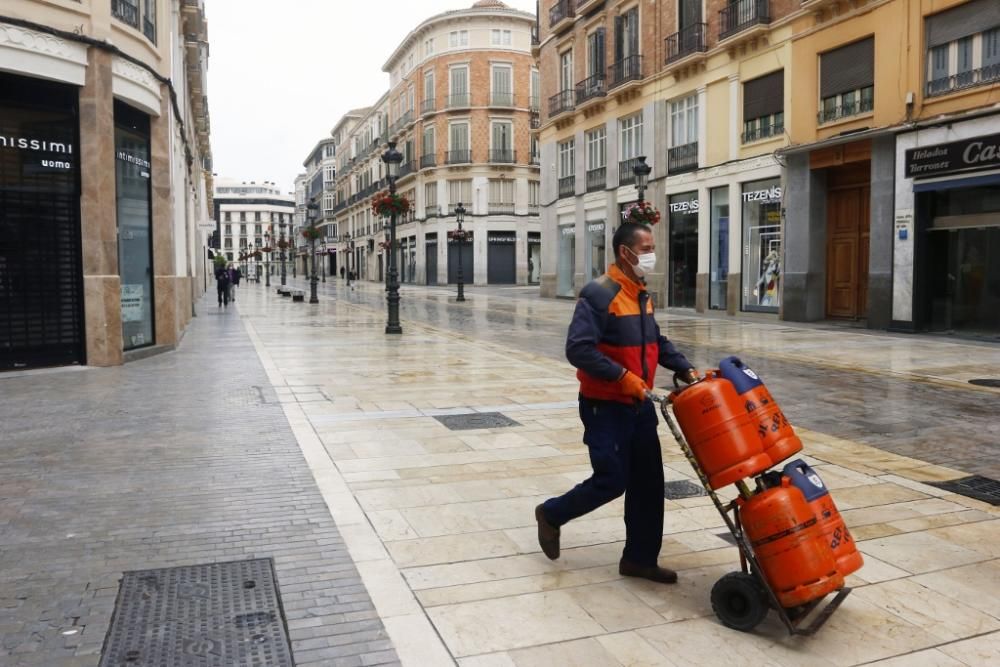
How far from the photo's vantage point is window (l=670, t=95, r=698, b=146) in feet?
89.8

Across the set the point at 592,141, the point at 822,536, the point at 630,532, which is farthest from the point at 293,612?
the point at 592,141

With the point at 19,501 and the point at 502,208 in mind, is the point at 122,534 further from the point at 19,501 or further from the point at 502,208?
the point at 502,208

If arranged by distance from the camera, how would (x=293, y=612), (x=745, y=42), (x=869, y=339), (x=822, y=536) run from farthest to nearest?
(x=745, y=42) < (x=869, y=339) < (x=293, y=612) < (x=822, y=536)

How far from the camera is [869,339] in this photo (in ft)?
57.7

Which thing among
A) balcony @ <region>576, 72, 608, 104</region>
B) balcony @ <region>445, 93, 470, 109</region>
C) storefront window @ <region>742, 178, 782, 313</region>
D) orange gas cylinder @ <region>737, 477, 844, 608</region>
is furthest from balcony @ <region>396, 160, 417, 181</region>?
orange gas cylinder @ <region>737, 477, 844, 608</region>

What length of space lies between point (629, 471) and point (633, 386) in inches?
22.8

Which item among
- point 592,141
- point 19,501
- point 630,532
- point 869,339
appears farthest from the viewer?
point 592,141

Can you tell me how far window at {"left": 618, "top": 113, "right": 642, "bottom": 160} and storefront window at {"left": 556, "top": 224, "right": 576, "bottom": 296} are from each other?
5082mm

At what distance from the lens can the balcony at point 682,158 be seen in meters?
27.2

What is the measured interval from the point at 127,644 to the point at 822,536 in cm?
289

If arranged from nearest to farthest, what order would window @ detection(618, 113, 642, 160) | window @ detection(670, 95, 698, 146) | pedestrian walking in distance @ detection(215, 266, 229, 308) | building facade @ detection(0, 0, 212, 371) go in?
building facade @ detection(0, 0, 212, 371)
window @ detection(670, 95, 698, 146)
window @ detection(618, 113, 642, 160)
pedestrian walking in distance @ detection(215, 266, 229, 308)

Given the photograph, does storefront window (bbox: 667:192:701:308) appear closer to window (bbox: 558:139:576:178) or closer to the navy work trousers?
window (bbox: 558:139:576:178)

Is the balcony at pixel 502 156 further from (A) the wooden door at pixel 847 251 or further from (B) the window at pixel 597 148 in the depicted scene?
(A) the wooden door at pixel 847 251

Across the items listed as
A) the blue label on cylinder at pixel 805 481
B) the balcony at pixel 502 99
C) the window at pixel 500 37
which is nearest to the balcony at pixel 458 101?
the balcony at pixel 502 99
